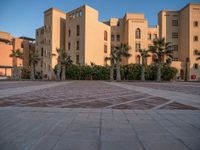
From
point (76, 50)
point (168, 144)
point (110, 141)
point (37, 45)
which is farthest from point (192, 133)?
point (37, 45)

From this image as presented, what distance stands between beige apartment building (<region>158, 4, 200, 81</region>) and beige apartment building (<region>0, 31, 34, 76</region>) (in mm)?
47197

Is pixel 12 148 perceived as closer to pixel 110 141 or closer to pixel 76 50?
pixel 110 141

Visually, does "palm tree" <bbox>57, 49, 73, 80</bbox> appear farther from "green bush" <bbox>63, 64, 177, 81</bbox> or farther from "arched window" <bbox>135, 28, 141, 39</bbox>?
"arched window" <bbox>135, 28, 141, 39</bbox>

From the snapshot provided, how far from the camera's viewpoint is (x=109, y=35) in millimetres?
54562

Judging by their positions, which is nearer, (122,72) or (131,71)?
(131,71)

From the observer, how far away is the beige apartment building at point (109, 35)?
48156 millimetres

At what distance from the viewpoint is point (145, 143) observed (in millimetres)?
3729

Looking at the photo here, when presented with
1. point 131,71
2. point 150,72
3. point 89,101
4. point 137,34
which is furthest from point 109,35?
point 89,101

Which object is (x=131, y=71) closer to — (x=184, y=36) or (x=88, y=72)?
(x=88, y=72)

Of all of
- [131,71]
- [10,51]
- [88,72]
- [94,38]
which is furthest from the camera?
[10,51]

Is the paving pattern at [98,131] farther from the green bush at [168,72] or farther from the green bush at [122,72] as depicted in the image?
the green bush at [168,72]

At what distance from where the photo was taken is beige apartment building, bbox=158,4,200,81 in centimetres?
4819

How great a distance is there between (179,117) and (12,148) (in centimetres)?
502

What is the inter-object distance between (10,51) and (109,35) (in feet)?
116
